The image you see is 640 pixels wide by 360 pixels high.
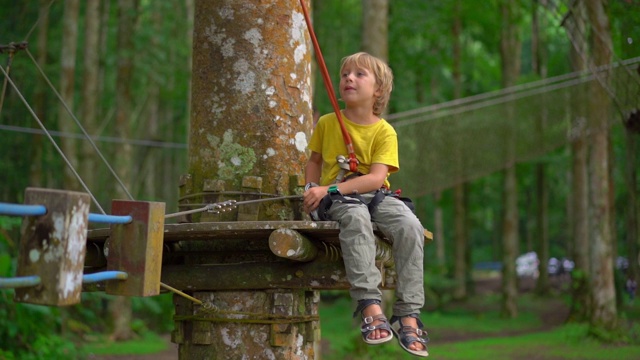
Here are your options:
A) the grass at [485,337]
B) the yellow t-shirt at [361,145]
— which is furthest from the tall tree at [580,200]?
the yellow t-shirt at [361,145]

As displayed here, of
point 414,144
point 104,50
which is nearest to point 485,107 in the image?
point 414,144

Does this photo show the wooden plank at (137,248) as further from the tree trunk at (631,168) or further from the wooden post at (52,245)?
the tree trunk at (631,168)

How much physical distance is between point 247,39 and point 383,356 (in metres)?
8.52

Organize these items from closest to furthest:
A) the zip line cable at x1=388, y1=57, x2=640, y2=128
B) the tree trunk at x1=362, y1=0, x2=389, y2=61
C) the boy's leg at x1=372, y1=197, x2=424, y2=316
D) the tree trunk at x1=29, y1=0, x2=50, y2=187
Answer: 1. the boy's leg at x1=372, y1=197, x2=424, y2=316
2. the tree trunk at x1=362, y1=0, x2=389, y2=61
3. the zip line cable at x1=388, y1=57, x2=640, y2=128
4. the tree trunk at x1=29, y1=0, x2=50, y2=187

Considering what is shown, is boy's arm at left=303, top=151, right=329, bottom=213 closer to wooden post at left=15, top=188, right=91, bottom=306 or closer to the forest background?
the forest background

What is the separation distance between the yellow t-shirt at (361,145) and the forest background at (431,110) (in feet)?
2.20

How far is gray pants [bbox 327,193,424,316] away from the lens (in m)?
3.59

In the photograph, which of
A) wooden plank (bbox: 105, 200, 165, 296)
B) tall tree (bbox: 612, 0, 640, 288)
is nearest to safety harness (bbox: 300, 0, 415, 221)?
wooden plank (bbox: 105, 200, 165, 296)

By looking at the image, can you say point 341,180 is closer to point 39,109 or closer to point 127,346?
point 127,346

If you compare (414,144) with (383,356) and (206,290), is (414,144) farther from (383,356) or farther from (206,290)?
(206,290)

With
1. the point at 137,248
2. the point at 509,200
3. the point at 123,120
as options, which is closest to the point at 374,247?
the point at 137,248

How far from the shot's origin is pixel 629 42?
33.7ft

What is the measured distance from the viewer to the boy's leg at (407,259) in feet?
12.3

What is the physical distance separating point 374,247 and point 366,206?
222 mm
